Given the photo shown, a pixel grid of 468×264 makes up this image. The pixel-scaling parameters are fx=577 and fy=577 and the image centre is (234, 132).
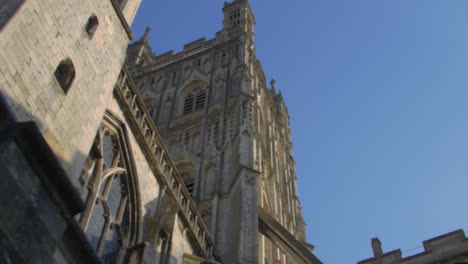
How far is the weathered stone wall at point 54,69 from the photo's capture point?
739cm

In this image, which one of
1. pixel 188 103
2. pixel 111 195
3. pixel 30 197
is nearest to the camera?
pixel 30 197

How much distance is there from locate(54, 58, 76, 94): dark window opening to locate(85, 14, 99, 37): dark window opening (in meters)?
1.08

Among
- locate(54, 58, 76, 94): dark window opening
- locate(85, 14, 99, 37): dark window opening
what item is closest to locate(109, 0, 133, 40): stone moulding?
locate(85, 14, 99, 37): dark window opening

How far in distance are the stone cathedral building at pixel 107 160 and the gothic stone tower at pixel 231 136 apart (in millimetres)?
81

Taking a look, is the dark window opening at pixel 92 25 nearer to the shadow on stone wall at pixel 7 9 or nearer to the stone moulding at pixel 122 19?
the stone moulding at pixel 122 19

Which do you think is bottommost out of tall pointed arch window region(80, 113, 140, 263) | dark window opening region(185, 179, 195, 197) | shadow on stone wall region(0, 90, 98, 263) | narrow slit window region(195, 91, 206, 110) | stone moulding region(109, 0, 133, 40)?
shadow on stone wall region(0, 90, 98, 263)

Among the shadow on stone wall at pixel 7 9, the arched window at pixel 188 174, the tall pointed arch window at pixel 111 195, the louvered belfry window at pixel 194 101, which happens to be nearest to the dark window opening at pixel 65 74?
the shadow on stone wall at pixel 7 9

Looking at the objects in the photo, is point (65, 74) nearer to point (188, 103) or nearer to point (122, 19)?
point (122, 19)

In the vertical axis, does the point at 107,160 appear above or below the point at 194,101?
below

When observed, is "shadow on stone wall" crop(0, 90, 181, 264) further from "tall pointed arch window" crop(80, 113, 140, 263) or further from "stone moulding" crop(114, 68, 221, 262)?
"stone moulding" crop(114, 68, 221, 262)

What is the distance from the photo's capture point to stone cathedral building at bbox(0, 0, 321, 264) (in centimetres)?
603

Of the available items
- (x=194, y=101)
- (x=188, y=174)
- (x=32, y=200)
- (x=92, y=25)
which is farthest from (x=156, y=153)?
(x=194, y=101)

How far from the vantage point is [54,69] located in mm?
8273

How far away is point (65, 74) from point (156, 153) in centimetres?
502
